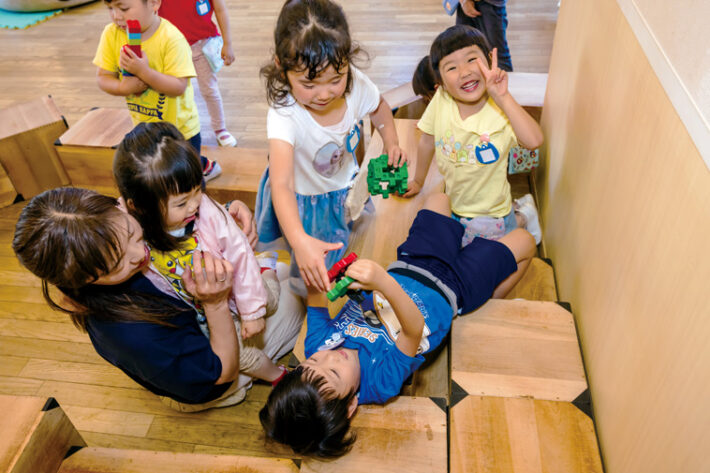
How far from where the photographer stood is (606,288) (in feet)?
4.56

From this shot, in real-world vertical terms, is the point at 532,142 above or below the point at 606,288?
above

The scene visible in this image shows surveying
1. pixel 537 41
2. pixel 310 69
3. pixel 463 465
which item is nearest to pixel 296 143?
pixel 310 69

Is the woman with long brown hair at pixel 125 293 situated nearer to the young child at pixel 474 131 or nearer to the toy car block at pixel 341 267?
the toy car block at pixel 341 267

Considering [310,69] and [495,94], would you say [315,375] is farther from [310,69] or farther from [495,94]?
[495,94]

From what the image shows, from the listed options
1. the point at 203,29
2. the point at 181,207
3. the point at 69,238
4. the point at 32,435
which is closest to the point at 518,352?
the point at 181,207

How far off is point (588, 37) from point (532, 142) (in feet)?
1.17

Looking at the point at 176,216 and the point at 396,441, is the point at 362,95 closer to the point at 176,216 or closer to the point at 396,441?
the point at 176,216

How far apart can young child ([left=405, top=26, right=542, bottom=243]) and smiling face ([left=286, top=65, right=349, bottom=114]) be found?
400 mm

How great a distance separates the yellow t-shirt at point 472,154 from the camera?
174 cm

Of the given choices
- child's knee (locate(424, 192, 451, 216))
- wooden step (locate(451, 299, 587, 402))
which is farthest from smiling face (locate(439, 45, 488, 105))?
wooden step (locate(451, 299, 587, 402))

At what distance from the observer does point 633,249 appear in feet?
3.93

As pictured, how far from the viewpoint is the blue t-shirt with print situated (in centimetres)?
145

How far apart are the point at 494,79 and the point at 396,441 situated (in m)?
1.10

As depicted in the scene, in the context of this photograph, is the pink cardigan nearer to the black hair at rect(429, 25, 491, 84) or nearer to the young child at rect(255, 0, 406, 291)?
the young child at rect(255, 0, 406, 291)
